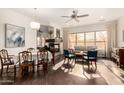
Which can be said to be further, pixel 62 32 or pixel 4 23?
pixel 62 32

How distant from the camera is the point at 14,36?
154 inches

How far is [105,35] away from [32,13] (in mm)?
2374

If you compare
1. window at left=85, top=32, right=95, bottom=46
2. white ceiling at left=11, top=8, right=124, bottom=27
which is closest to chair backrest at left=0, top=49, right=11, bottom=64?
white ceiling at left=11, top=8, right=124, bottom=27

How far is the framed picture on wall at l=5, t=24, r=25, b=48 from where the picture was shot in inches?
147

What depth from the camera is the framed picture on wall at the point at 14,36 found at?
3.73 metres

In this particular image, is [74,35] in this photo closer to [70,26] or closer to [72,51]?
[70,26]

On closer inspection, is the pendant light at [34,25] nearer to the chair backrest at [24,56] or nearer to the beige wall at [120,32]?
the chair backrest at [24,56]

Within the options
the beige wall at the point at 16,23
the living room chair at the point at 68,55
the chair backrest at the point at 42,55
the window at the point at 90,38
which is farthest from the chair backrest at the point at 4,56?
the window at the point at 90,38

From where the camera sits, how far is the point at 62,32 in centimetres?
454

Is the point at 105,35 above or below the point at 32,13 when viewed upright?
below
